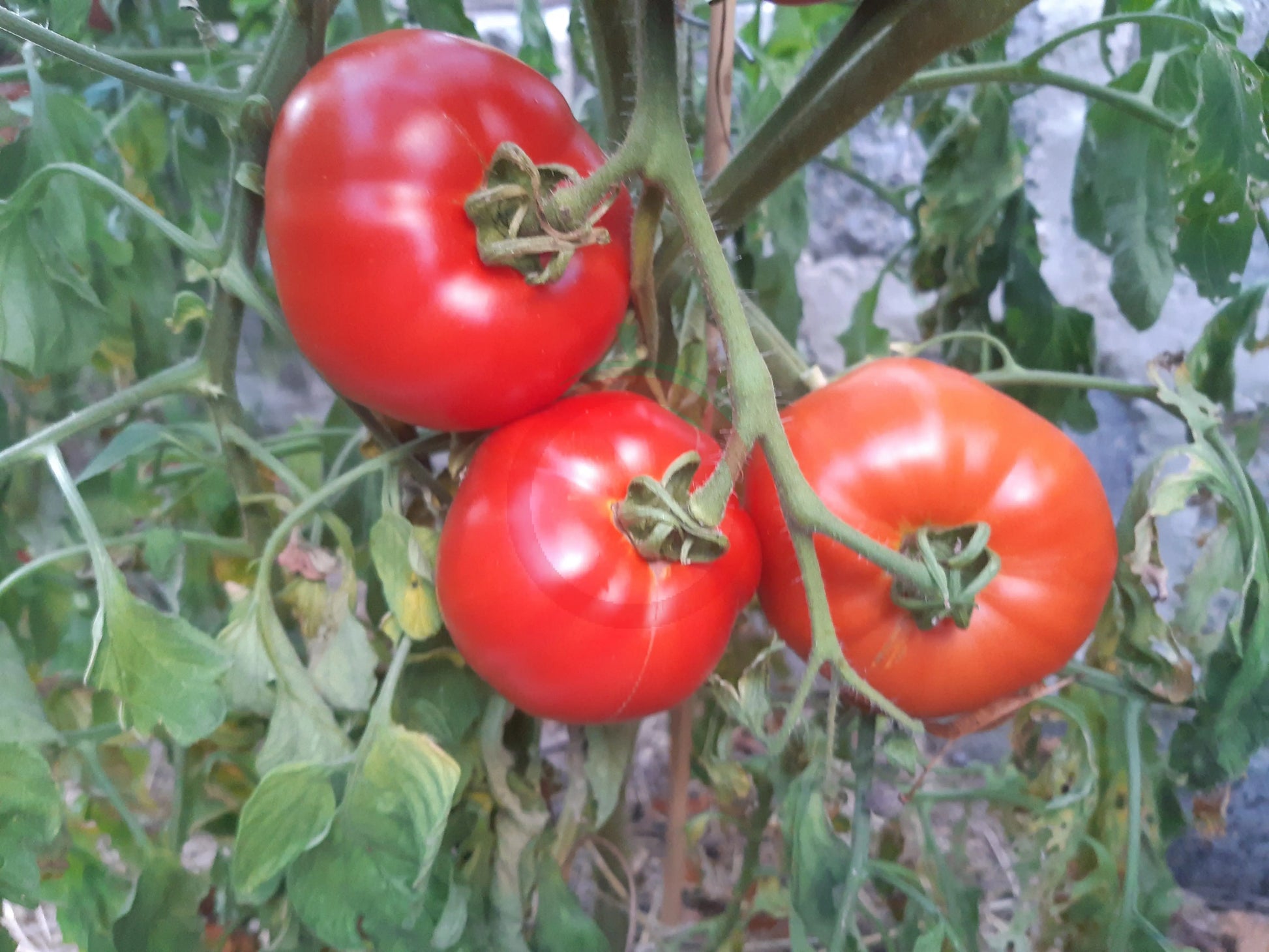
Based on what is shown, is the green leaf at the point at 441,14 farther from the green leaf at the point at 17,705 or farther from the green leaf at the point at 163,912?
the green leaf at the point at 163,912

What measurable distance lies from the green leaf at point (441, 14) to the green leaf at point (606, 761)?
436 mm

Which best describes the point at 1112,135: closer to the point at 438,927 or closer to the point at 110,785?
the point at 438,927

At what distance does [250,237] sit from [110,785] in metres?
0.42

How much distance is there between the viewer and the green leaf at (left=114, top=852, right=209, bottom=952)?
0.46 m

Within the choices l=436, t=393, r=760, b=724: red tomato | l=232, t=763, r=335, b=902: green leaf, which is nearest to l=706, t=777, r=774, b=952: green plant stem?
l=436, t=393, r=760, b=724: red tomato

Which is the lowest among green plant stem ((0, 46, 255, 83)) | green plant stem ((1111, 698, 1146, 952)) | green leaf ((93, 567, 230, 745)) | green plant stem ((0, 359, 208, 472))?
green plant stem ((1111, 698, 1146, 952))

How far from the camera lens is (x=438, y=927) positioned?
476 millimetres

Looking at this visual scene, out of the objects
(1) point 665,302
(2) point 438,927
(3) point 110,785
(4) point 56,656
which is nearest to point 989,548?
(1) point 665,302

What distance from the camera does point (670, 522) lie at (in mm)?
360

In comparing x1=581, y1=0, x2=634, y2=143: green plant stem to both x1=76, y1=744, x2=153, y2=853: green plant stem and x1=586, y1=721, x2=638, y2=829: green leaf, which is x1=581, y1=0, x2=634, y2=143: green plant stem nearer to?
x1=586, y1=721, x2=638, y2=829: green leaf

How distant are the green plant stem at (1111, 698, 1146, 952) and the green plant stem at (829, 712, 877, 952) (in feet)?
0.56

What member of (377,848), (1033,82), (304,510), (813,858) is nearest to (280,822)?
(377,848)

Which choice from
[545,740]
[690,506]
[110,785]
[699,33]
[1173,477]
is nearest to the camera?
[690,506]

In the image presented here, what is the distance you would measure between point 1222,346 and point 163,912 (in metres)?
0.77
